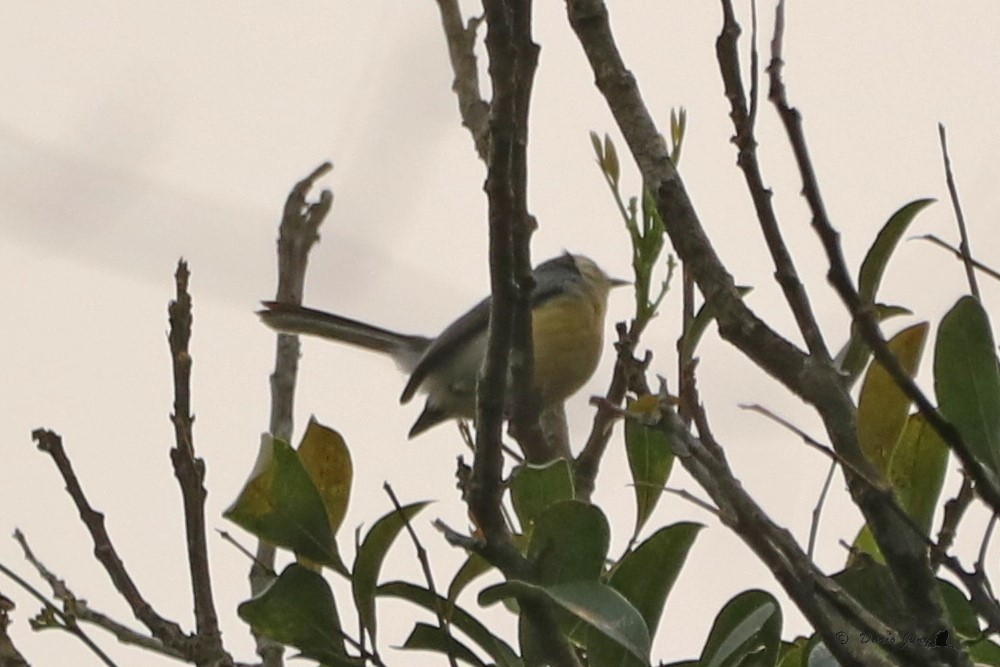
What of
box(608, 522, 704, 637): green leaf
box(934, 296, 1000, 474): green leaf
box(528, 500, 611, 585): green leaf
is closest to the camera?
box(934, 296, 1000, 474): green leaf

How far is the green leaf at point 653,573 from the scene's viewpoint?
61.0 inches

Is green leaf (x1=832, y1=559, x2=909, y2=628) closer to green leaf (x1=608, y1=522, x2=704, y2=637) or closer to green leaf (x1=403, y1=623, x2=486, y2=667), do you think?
green leaf (x1=608, y1=522, x2=704, y2=637)

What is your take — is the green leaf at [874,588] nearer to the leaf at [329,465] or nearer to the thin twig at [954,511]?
the thin twig at [954,511]

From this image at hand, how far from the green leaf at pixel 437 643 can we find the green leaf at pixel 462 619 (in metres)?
0.02

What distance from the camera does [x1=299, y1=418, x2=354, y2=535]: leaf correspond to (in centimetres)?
169

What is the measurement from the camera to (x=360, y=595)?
1.57m

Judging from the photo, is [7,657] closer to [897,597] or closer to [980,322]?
[897,597]

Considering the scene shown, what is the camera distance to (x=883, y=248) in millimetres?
1413

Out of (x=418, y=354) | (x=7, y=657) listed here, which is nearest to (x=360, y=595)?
(x=7, y=657)

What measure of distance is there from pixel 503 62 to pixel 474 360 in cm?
359

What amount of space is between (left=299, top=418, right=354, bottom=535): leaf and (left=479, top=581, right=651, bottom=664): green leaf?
32 centimetres

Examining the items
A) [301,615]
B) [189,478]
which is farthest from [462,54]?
[301,615]

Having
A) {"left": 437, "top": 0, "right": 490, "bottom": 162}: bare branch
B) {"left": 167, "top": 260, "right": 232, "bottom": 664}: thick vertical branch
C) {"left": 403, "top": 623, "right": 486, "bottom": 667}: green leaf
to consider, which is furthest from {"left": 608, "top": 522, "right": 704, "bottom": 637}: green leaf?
{"left": 437, "top": 0, "right": 490, "bottom": 162}: bare branch

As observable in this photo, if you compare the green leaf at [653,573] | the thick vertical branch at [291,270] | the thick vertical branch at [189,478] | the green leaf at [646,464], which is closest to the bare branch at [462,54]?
the thick vertical branch at [291,270]
